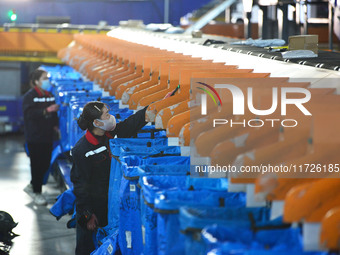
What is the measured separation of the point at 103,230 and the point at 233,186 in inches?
101

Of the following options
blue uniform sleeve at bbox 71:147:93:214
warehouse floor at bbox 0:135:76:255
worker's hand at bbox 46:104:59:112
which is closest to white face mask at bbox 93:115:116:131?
blue uniform sleeve at bbox 71:147:93:214

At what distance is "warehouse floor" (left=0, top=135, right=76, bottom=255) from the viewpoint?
6.81 meters

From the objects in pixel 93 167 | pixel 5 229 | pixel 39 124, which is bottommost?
pixel 5 229

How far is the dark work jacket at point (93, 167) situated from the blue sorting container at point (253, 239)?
8.23 feet

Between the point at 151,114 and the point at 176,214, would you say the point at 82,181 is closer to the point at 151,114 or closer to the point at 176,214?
the point at 151,114

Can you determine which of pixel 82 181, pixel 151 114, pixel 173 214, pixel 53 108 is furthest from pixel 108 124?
pixel 53 108

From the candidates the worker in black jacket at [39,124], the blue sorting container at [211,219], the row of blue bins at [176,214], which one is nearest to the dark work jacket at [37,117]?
the worker in black jacket at [39,124]

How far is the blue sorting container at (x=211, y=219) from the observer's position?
256cm

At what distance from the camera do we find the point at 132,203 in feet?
12.3

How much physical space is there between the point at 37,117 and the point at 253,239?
6355 millimetres

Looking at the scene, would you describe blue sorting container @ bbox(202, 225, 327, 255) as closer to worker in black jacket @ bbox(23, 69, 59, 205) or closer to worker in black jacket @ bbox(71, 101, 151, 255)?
worker in black jacket @ bbox(71, 101, 151, 255)

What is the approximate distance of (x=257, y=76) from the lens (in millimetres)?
3777

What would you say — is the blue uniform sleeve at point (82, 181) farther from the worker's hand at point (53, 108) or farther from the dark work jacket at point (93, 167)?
the worker's hand at point (53, 108)

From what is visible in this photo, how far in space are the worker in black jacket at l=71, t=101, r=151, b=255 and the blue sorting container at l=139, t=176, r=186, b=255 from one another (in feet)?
5.23
